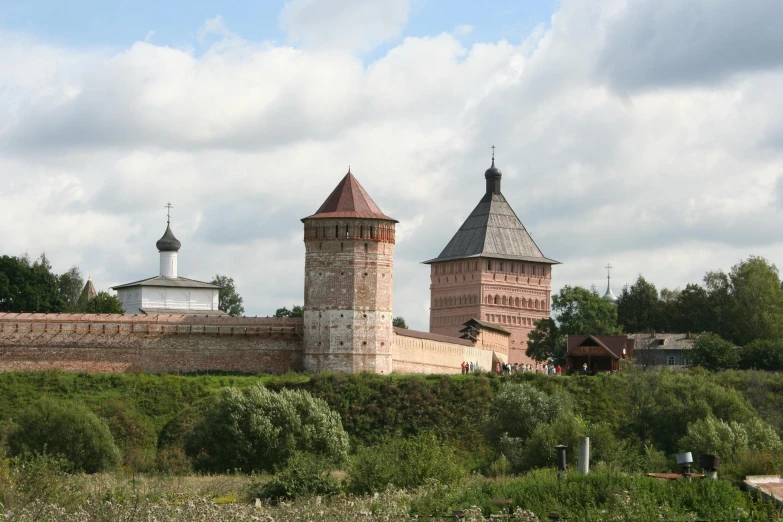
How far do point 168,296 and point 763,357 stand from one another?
23.5 metres

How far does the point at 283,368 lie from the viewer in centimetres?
4247

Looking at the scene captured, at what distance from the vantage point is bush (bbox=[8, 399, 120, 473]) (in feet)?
108

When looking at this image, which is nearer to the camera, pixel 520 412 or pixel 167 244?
pixel 520 412

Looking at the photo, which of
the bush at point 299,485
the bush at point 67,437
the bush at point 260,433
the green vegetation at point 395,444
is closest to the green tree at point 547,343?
the green vegetation at point 395,444

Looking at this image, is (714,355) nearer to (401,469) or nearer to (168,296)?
(168,296)

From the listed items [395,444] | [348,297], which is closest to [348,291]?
[348,297]

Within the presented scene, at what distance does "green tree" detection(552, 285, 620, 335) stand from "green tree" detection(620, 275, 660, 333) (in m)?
9.71

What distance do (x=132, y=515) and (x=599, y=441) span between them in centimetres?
1718

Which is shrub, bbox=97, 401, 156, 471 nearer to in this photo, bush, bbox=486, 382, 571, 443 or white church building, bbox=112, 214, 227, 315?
bush, bbox=486, 382, 571, 443

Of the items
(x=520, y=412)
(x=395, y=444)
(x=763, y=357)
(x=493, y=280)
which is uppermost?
(x=493, y=280)

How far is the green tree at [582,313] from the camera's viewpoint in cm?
5697

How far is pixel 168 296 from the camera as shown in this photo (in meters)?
59.3

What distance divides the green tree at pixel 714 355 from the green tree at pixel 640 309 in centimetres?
1341

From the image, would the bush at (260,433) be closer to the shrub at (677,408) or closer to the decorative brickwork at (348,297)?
the decorative brickwork at (348,297)
